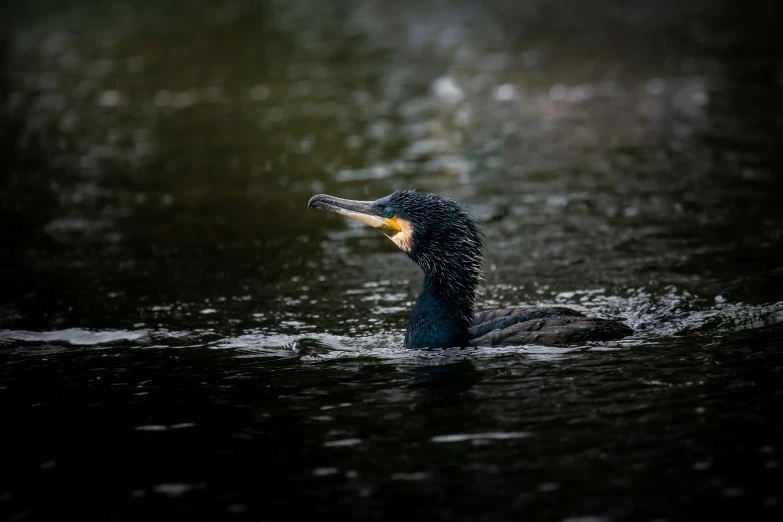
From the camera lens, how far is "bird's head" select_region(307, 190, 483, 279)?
10773 millimetres

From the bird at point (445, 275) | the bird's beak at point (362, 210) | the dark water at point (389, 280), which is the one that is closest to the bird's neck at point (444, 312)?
the bird at point (445, 275)

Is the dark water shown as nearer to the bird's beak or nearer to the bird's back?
the bird's back

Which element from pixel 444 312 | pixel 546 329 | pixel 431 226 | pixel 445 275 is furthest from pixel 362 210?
pixel 546 329

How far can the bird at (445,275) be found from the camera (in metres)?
10.7

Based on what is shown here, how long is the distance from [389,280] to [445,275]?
132 inches

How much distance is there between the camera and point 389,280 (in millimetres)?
14078

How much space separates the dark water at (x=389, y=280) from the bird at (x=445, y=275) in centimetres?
25

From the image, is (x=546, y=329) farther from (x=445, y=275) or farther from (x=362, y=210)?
(x=362, y=210)

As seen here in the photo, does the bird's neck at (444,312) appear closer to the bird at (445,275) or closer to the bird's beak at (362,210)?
the bird at (445,275)

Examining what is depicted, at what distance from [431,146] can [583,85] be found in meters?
6.26

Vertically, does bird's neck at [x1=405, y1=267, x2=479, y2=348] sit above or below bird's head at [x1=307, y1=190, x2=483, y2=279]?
below

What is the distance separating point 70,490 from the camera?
7.79 meters

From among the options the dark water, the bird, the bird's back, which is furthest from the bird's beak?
the bird's back

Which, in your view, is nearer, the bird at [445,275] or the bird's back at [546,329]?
the bird's back at [546,329]
